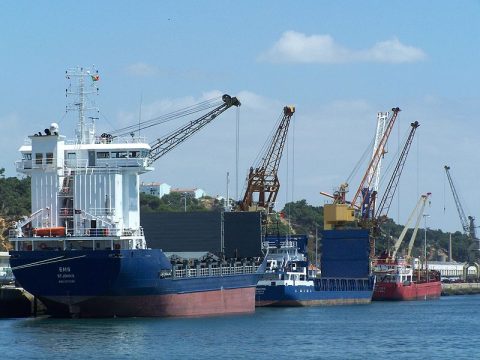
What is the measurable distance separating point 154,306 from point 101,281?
370 centimetres

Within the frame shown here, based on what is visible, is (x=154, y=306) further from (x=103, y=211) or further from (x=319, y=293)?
(x=319, y=293)

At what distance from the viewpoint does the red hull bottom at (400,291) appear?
4446 inches

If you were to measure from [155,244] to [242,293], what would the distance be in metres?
6.07

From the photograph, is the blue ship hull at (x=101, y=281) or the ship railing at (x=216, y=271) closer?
the blue ship hull at (x=101, y=281)

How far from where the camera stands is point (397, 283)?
114125 millimetres

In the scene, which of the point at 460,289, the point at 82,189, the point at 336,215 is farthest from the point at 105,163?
the point at 460,289

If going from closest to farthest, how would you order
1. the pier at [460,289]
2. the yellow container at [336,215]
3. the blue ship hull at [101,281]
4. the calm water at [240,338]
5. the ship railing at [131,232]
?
the calm water at [240,338] → the blue ship hull at [101,281] → the ship railing at [131,232] → the yellow container at [336,215] → the pier at [460,289]

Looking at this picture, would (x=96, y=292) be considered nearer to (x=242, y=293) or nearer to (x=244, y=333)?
(x=244, y=333)

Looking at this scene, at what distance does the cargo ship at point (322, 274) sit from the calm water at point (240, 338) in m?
14.2

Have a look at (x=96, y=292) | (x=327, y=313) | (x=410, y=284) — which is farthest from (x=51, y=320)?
(x=410, y=284)

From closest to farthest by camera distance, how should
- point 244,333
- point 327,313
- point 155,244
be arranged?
1. point 244,333
2. point 155,244
3. point 327,313

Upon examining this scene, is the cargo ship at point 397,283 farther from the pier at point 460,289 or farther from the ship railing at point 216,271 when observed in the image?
the ship railing at point 216,271

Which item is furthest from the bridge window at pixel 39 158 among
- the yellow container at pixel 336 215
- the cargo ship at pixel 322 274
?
the yellow container at pixel 336 215

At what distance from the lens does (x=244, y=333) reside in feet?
198
